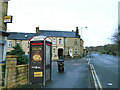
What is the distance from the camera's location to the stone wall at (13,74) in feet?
20.9

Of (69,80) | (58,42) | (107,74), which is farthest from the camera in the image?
(58,42)

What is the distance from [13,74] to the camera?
664 cm

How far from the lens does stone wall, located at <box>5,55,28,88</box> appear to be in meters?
6.38

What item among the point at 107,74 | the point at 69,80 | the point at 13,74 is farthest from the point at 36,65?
the point at 107,74

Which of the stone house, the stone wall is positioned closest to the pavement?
the stone wall

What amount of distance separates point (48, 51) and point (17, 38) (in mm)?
31531

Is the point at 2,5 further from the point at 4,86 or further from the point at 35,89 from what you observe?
the point at 35,89

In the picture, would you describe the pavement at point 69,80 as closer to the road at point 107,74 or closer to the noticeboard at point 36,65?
the noticeboard at point 36,65

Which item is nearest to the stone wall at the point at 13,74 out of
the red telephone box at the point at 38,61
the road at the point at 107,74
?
the red telephone box at the point at 38,61

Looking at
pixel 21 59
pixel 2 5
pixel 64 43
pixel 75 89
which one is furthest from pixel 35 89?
pixel 64 43

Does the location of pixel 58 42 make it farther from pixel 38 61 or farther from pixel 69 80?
pixel 38 61

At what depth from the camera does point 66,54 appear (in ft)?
123

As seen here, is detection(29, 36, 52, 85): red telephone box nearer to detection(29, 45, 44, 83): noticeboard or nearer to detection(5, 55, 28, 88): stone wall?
detection(29, 45, 44, 83): noticeboard

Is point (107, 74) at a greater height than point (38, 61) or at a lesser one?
lesser
